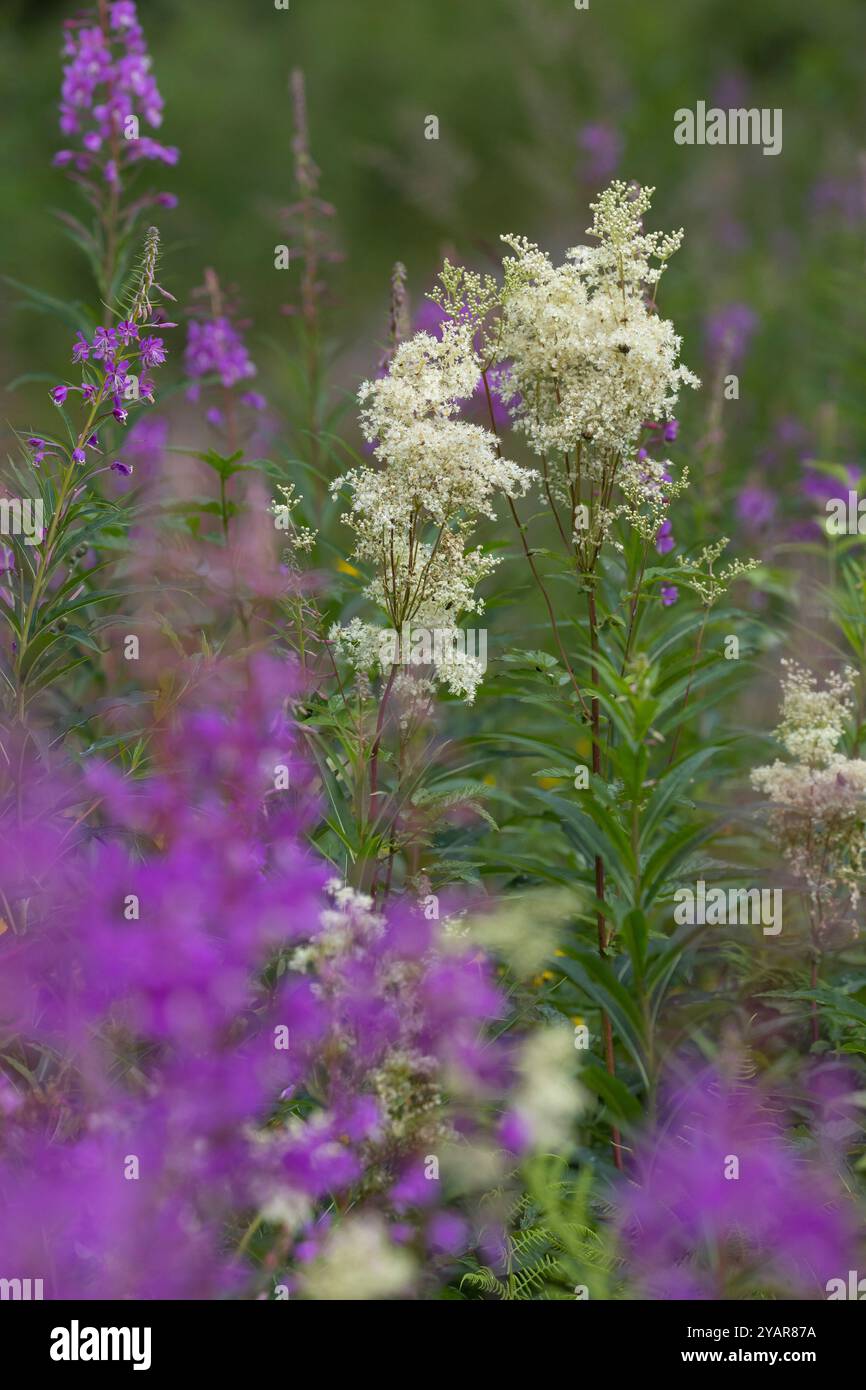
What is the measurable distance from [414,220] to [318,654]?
1125cm

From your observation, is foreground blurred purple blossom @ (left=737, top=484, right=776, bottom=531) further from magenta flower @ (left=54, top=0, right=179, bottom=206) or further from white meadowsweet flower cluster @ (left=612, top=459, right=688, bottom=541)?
magenta flower @ (left=54, top=0, right=179, bottom=206)

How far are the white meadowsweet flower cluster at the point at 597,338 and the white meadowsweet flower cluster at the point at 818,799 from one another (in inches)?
27.8

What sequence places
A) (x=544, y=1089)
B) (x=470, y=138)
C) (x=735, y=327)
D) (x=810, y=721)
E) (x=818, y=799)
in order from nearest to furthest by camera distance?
(x=544, y=1089) → (x=818, y=799) → (x=810, y=721) → (x=735, y=327) → (x=470, y=138)

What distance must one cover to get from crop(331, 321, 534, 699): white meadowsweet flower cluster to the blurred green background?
13.9 feet

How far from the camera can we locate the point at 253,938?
229 cm

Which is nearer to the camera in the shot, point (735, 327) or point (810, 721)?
point (810, 721)

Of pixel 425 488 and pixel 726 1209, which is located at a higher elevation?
pixel 425 488

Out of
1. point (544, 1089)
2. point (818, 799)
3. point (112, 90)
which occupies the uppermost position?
point (112, 90)

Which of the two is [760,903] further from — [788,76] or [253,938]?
[788,76]

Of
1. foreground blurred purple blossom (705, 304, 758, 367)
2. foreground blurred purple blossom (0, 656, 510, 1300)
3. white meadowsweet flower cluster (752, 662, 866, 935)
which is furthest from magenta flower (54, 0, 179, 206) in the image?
foreground blurred purple blossom (705, 304, 758, 367)

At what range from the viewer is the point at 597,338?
2891 millimetres

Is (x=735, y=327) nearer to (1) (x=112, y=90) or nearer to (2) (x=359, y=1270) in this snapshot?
(1) (x=112, y=90)

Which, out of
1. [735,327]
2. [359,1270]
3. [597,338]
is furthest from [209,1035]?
[735,327]

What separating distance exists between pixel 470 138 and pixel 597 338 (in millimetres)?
11926
